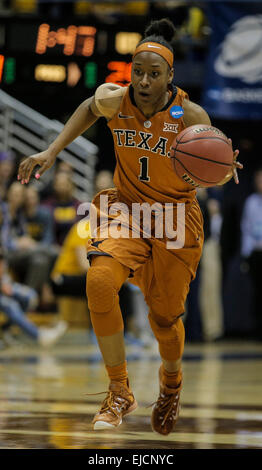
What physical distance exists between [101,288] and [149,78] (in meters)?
1.05

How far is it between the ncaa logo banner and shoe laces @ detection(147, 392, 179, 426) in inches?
269

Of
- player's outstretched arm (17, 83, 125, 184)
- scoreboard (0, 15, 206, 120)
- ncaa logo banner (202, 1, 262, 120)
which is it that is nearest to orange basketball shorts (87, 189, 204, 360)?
player's outstretched arm (17, 83, 125, 184)

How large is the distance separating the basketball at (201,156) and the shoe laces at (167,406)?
120cm

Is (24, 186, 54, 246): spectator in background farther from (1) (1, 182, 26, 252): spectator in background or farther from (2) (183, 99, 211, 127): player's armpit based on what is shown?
(2) (183, 99, 211, 127): player's armpit

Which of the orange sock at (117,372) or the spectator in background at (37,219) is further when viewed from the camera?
the spectator in background at (37,219)

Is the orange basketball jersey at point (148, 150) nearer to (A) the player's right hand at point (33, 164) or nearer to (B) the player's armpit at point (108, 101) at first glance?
(B) the player's armpit at point (108, 101)

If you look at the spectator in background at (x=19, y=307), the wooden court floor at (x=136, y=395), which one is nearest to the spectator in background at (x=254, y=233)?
the wooden court floor at (x=136, y=395)

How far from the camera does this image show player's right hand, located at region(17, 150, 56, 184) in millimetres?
4738

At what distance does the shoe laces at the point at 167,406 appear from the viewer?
4918 millimetres

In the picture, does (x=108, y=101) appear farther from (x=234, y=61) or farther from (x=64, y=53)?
(x=64, y=53)

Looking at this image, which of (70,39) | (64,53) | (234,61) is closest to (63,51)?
(64,53)

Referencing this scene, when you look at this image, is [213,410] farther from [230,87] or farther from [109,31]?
[109,31]

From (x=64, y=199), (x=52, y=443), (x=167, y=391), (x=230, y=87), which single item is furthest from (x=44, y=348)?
(x=52, y=443)

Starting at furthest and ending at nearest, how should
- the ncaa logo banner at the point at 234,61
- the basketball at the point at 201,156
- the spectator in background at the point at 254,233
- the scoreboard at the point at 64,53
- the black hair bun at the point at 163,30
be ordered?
the scoreboard at the point at 64,53, the spectator in background at the point at 254,233, the ncaa logo banner at the point at 234,61, the black hair bun at the point at 163,30, the basketball at the point at 201,156
